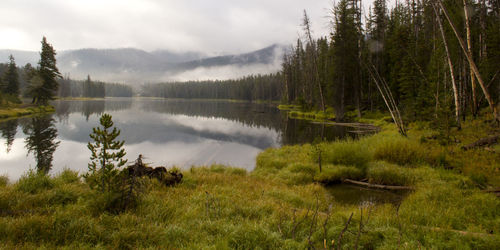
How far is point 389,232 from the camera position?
4.64m

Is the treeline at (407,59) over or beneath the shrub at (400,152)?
over

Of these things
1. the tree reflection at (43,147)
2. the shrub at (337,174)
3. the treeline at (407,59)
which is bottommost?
the shrub at (337,174)

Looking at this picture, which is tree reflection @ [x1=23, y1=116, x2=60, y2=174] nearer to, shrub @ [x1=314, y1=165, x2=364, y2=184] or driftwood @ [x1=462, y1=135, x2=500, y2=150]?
shrub @ [x1=314, y1=165, x2=364, y2=184]

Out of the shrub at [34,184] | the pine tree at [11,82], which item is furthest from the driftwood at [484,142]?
the pine tree at [11,82]

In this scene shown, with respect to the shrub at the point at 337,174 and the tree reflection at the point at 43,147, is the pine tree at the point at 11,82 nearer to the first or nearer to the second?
the tree reflection at the point at 43,147

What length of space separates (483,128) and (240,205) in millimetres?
17706

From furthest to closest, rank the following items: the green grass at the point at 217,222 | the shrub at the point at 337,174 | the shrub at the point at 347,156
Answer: the shrub at the point at 347,156 < the shrub at the point at 337,174 < the green grass at the point at 217,222

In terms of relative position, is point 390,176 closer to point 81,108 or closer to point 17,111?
point 17,111

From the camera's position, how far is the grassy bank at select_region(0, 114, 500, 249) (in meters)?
4.09

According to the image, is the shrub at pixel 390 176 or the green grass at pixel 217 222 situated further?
the shrub at pixel 390 176

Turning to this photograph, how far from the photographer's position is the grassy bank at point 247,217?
4090 mm

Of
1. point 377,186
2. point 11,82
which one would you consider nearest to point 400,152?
point 377,186

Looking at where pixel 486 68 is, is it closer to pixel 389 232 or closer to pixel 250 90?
pixel 389 232

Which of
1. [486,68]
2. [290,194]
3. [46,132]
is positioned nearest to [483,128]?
[486,68]
